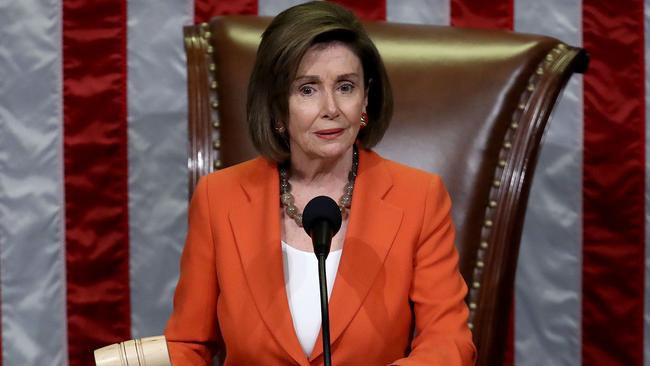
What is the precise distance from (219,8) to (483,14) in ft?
2.07

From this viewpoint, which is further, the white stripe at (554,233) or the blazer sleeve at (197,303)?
the white stripe at (554,233)

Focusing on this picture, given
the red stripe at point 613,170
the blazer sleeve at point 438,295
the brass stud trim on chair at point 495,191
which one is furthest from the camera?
the red stripe at point 613,170

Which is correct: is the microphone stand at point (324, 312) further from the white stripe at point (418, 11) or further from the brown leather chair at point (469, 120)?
the white stripe at point (418, 11)

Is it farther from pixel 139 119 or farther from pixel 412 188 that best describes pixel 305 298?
pixel 139 119

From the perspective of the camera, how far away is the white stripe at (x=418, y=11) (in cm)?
242

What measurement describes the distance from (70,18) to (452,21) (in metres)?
0.91

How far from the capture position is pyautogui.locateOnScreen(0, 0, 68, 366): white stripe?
241 cm

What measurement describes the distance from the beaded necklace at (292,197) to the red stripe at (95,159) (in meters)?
0.87

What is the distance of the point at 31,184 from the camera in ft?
7.97

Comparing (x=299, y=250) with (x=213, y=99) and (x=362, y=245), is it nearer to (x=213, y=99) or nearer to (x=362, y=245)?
(x=362, y=245)

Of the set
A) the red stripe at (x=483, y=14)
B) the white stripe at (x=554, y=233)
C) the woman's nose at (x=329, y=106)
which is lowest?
the white stripe at (x=554, y=233)

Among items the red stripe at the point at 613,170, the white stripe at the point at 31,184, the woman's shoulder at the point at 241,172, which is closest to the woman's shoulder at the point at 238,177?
the woman's shoulder at the point at 241,172

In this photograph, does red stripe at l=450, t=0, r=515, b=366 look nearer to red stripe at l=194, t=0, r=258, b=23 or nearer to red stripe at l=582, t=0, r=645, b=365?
red stripe at l=582, t=0, r=645, b=365

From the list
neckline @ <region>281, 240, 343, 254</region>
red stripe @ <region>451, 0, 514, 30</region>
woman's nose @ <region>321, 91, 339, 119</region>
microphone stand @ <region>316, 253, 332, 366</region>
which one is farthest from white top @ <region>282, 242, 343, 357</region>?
red stripe @ <region>451, 0, 514, 30</region>
